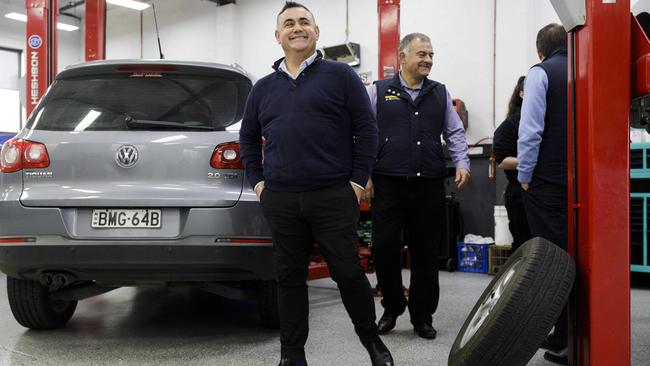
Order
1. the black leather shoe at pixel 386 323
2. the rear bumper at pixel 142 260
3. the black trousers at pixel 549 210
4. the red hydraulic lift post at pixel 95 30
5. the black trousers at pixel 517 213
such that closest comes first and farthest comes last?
the black trousers at pixel 549 210
the rear bumper at pixel 142 260
the black leather shoe at pixel 386 323
the black trousers at pixel 517 213
the red hydraulic lift post at pixel 95 30

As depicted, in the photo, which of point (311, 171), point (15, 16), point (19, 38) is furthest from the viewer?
point (19, 38)

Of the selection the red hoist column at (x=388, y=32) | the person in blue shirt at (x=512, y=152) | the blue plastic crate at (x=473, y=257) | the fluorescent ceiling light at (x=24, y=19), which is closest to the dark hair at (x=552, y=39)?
the person in blue shirt at (x=512, y=152)

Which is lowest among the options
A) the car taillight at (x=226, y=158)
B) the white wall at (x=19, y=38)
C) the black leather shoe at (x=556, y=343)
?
the black leather shoe at (x=556, y=343)

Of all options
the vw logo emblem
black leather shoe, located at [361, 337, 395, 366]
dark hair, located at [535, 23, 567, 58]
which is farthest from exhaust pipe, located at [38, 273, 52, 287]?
dark hair, located at [535, 23, 567, 58]

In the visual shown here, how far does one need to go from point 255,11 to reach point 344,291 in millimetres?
9021

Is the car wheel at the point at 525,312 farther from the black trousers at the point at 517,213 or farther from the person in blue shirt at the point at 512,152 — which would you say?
the black trousers at the point at 517,213

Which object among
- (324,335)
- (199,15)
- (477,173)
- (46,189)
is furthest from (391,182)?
(199,15)

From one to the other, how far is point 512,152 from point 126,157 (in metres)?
2.10

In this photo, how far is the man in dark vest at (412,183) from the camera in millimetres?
3012

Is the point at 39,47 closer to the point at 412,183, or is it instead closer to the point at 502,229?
the point at 412,183

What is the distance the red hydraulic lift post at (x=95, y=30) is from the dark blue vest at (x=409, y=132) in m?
4.71

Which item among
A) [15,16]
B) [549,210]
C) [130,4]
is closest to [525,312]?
[549,210]

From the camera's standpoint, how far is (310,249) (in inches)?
93.3

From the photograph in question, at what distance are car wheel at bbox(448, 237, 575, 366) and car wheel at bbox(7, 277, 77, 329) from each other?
2207mm
